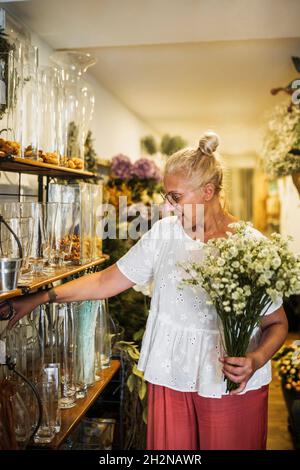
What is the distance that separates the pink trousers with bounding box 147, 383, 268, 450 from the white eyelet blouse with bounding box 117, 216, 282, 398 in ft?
0.15

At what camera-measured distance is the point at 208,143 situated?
1662mm

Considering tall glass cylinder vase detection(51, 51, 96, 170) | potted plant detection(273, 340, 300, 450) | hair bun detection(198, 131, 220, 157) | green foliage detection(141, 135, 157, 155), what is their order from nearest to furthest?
hair bun detection(198, 131, 220, 157)
tall glass cylinder vase detection(51, 51, 96, 170)
potted plant detection(273, 340, 300, 450)
green foliage detection(141, 135, 157, 155)

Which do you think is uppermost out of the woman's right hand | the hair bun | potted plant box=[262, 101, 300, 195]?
potted plant box=[262, 101, 300, 195]

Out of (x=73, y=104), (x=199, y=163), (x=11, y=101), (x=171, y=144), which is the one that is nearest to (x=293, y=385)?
(x=199, y=163)

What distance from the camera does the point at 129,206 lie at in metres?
3.12

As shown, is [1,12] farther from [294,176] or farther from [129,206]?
[294,176]

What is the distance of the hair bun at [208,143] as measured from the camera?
166cm

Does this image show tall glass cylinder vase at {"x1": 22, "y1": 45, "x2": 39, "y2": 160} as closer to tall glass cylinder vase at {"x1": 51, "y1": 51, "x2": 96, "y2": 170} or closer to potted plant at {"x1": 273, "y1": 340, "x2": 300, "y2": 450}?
tall glass cylinder vase at {"x1": 51, "y1": 51, "x2": 96, "y2": 170}

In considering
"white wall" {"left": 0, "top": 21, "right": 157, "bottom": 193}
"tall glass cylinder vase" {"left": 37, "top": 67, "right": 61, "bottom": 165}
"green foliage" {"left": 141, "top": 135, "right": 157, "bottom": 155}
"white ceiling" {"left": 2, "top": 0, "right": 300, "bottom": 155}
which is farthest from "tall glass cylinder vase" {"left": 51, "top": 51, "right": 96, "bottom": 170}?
"green foliage" {"left": 141, "top": 135, "right": 157, "bottom": 155}

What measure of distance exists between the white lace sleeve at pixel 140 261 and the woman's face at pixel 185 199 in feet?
0.42

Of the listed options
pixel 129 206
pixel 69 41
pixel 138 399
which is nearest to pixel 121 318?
pixel 138 399

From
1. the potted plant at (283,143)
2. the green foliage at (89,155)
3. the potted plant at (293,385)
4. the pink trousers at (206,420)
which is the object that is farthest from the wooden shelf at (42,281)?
the potted plant at (283,143)

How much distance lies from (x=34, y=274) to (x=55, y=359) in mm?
319

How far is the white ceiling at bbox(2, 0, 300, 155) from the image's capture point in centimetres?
217
